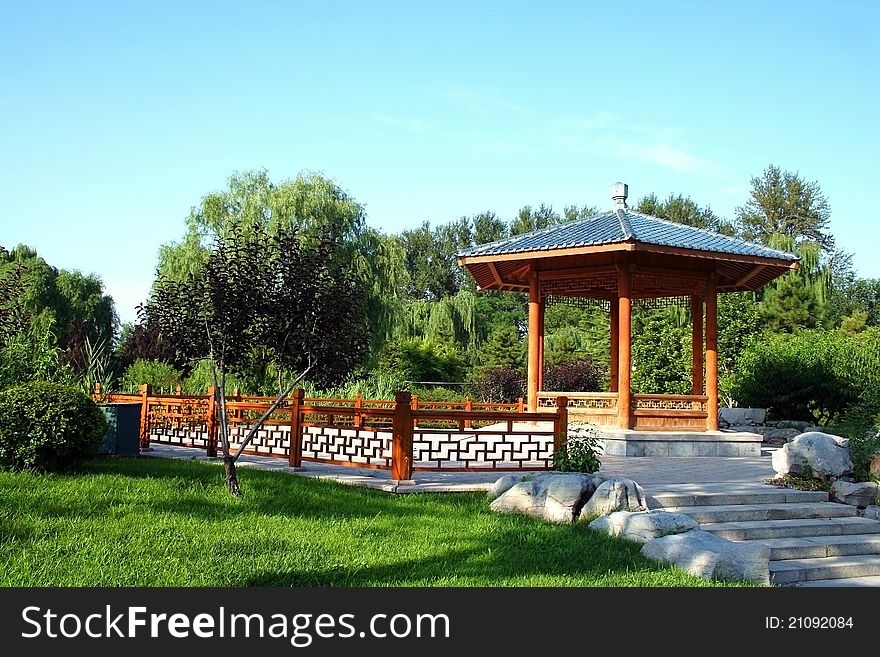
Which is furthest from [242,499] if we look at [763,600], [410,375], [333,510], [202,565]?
[410,375]

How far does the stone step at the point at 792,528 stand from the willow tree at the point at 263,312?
3.80 meters

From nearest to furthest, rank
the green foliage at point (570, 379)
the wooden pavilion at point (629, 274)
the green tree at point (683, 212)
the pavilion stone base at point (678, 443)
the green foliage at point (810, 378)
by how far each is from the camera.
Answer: the pavilion stone base at point (678, 443) < the wooden pavilion at point (629, 274) < the green foliage at point (810, 378) < the green foliage at point (570, 379) < the green tree at point (683, 212)

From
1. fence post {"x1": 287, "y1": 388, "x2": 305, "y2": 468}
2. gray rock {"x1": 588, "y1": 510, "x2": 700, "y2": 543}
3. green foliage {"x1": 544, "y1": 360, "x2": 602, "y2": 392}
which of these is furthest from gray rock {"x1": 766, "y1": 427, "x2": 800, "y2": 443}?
fence post {"x1": 287, "y1": 388, "x2": 305, "y2": 468}

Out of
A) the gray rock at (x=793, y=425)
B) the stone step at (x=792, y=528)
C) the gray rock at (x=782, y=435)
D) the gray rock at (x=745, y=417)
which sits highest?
the gray rock at (x=745, y=417)

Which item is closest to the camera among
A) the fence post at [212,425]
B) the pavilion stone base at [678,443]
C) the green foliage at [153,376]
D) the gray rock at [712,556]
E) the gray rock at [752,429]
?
the gray rock at [712,556]

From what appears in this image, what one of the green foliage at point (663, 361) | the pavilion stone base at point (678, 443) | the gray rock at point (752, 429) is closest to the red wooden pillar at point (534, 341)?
the pavilion stone base at point (678, 443)

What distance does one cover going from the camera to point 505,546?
6082mm

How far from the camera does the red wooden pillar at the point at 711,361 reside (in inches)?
502

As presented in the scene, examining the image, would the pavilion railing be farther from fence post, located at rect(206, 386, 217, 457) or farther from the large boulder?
fence post, located at rect(206, 386, 217, 457)

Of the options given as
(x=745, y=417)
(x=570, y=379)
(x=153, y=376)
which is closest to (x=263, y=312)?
(x=745, y=417)

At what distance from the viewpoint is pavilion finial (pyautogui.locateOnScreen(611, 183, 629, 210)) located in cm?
1422

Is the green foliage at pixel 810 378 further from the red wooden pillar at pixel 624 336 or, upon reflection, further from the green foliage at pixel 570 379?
the green foliage at pixel 570 379

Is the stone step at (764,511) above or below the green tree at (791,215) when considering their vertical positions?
below

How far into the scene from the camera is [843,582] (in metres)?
6.41
